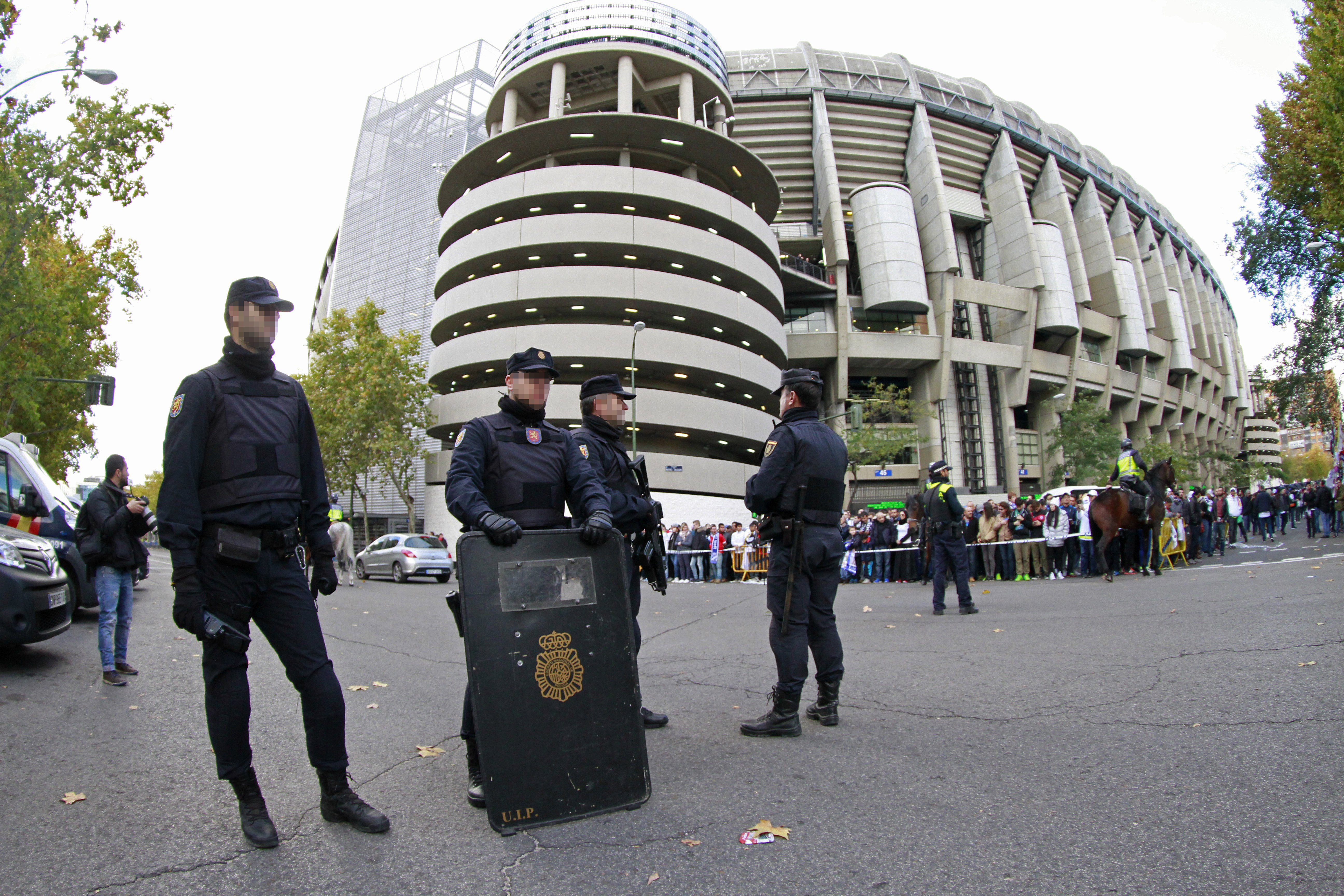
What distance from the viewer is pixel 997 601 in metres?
10.4

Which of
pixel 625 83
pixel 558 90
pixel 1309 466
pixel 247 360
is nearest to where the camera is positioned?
pixel 247 360

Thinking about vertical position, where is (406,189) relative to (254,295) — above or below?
above

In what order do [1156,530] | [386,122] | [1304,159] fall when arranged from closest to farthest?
[1156,530], [1304,159], [386,122]

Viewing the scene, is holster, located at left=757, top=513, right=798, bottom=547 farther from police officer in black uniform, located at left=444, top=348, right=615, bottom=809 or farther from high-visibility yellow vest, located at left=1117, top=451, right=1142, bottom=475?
high-visibility yellow vest, located at left=1117, top=451, right=1142, bottom=475

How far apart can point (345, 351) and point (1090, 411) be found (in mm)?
43981

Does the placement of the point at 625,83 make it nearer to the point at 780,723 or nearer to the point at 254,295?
the point at 254,295

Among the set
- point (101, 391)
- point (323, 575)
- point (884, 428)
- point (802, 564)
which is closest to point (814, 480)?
point (802, 564)

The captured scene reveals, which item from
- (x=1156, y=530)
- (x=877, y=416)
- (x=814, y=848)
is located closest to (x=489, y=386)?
(x=877, y=416)

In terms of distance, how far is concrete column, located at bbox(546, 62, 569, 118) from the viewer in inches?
1451

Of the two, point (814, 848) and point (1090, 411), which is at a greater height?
point (1090, 411)

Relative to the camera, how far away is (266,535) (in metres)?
2.83

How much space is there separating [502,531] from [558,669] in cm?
59

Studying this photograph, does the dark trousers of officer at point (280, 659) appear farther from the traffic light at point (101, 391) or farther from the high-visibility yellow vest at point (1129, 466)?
the traffic light at point (101, 391)

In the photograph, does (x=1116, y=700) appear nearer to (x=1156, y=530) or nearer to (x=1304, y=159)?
(x=1156, y=530)
